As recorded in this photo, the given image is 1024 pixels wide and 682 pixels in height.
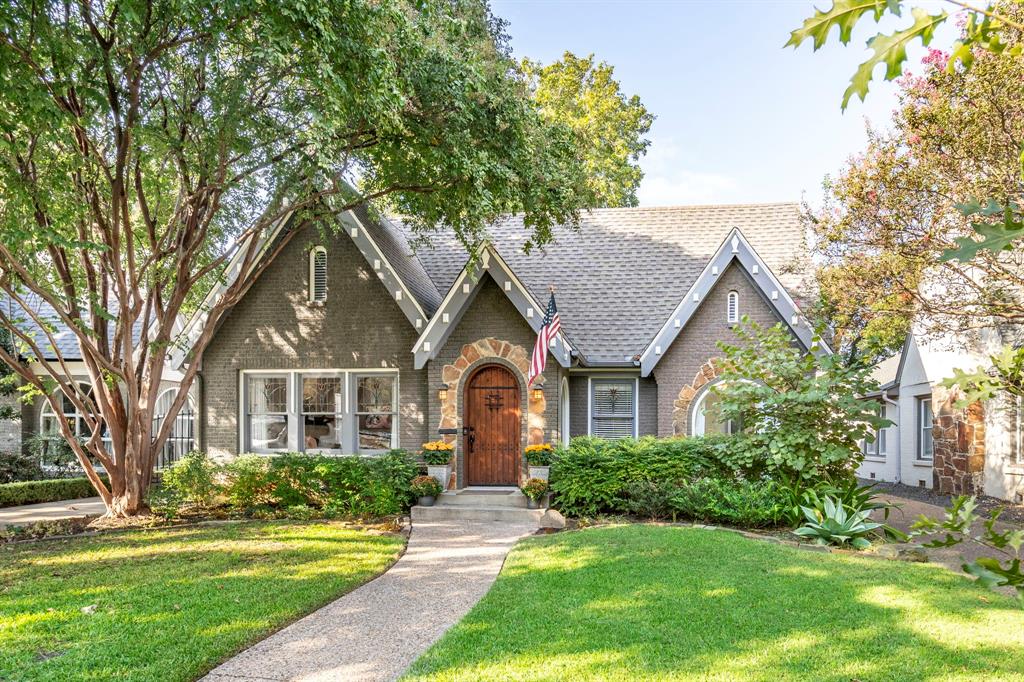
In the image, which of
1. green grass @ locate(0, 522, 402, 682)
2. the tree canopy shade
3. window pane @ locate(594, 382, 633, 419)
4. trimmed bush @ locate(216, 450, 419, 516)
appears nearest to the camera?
green grass @ locate(0, 522, 402, 682)

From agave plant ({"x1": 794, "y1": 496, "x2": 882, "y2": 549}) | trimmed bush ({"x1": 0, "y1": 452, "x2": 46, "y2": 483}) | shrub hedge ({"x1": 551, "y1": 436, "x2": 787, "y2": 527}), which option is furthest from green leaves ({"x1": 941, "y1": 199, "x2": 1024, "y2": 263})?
trimmed bush ({"x1": 0, "y1": 452, "x2": 46, "y2": 483})

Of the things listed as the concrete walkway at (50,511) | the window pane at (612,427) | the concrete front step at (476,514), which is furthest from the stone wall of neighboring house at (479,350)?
the concrete walkway at (50,511)

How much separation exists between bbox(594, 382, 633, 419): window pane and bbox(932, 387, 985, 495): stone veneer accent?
6.41 m

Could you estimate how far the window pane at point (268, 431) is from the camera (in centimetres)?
1534

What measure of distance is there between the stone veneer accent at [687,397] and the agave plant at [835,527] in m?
4.39

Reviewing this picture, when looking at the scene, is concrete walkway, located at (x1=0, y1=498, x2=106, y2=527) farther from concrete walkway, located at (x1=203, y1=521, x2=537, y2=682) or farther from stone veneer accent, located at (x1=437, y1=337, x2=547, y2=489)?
concrete walkway, located at (x1=203, y1=521, x2=537, y2=682)

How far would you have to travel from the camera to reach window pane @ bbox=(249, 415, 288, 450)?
50.3ft

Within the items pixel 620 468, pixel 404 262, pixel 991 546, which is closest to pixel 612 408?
pixel 620 468

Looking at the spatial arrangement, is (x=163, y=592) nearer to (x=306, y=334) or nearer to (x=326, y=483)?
(x=326, y=483)

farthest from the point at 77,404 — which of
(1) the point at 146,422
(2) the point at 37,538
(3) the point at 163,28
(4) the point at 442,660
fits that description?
(4) the point at 442,660

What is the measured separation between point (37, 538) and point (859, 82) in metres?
13.0

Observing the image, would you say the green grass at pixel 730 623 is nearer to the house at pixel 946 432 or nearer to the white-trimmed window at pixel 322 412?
the house at pixel 946 432

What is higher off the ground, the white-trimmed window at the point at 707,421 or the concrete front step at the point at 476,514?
the white-trimmed window at the point at 707,421

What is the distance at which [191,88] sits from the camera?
10984mm
